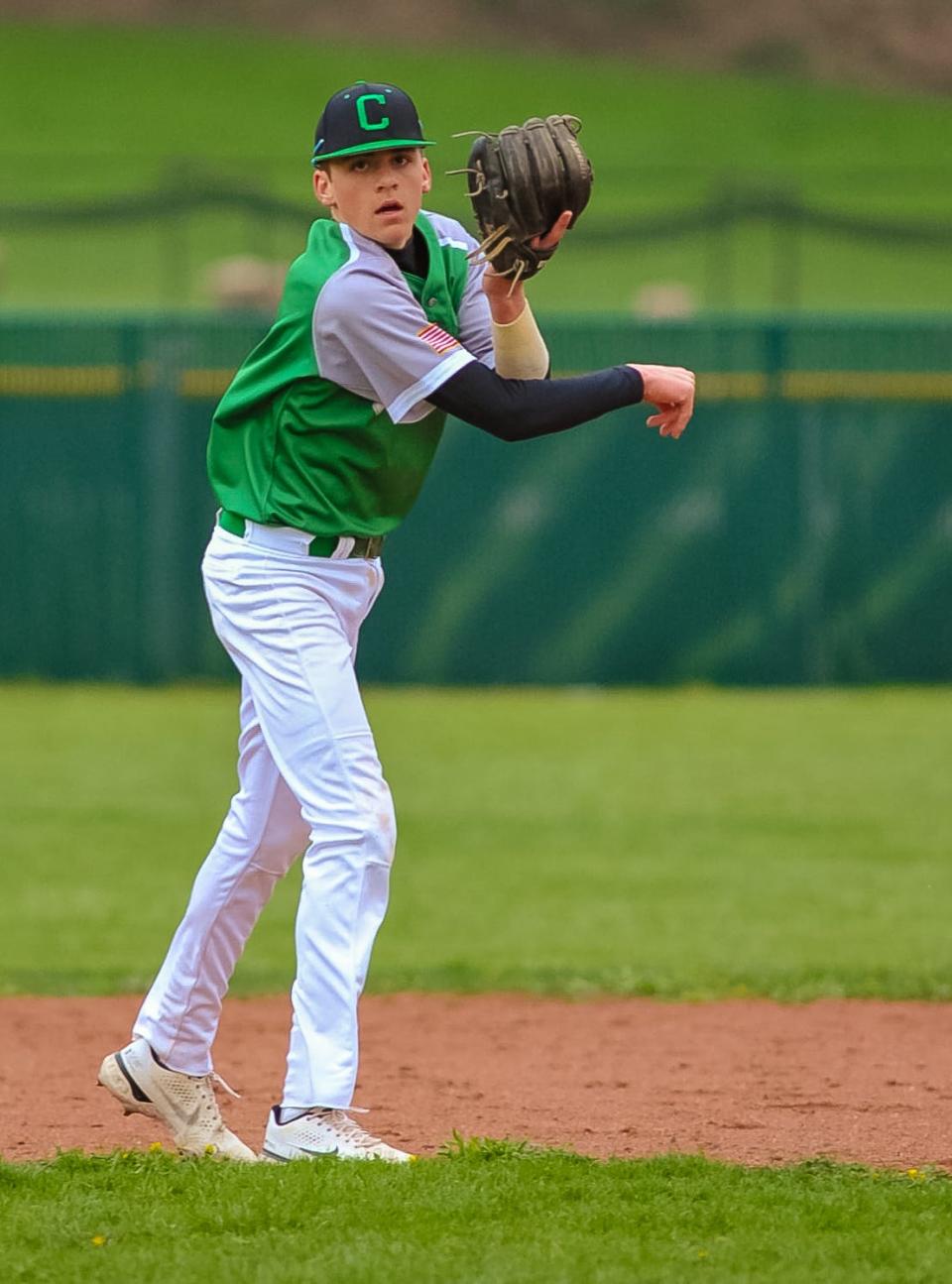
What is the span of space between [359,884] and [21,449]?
37.4 ft

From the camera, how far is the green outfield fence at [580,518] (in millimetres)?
15602

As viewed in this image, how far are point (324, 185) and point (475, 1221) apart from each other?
2.16 m

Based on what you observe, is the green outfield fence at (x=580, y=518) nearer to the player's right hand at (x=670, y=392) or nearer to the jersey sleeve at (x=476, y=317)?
the jersey sleeve at (x=476, y=317)

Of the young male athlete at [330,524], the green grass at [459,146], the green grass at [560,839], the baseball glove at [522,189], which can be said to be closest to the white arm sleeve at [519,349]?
the young male athlete at [330,524]

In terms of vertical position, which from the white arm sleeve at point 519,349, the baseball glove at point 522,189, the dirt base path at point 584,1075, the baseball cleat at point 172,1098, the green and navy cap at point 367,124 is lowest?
the dirt base path at point 584,1075

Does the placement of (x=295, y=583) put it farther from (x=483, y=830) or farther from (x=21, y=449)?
(x=21, y=449)

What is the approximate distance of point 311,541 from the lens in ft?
15.8

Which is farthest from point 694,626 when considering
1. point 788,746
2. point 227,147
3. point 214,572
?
point 227,147

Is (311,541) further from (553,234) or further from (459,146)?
(459,146)

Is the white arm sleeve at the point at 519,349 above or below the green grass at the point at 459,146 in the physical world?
below

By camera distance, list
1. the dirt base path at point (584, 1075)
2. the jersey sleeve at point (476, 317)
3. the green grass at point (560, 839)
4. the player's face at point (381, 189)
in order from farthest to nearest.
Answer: the green grass at point (560, 839)
the dirt base path at point (584, 1075)
the jersey sleeve at point (476, 317)
the player's face at point (381, 189)

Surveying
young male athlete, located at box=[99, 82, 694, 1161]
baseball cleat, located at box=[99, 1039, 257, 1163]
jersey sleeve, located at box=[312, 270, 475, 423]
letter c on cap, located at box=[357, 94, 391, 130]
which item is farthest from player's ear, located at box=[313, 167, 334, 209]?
baseball cleat, located at box=[99, 1039, 257, 1163]

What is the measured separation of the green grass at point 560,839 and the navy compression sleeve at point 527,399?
3.28 meters

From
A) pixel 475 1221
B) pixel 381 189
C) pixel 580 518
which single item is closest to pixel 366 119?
pixel 381 189
